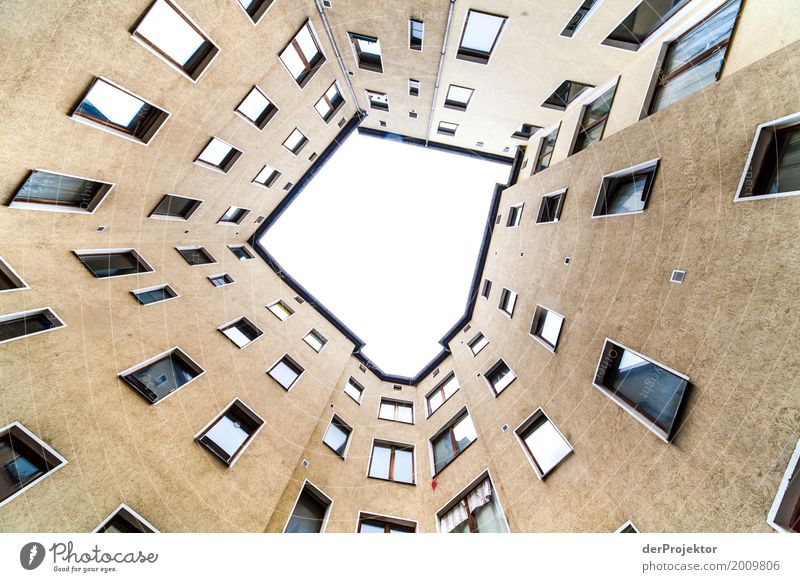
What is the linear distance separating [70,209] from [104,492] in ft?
26.1

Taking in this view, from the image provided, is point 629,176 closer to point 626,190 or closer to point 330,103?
point 626,190

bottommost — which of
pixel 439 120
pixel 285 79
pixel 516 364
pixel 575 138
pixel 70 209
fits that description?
pixel 70 209

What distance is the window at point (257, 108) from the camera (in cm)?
1241

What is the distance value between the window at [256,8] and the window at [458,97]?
9.60m

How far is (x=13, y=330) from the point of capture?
7.39 meters

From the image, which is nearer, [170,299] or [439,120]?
[170,299]

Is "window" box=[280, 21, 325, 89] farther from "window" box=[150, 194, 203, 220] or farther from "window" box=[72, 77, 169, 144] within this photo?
"window" box=[150, 194, 203, 220]

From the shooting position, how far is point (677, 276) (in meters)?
6.64

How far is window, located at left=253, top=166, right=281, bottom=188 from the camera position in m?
17.5

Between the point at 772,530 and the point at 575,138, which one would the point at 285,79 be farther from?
the point at 772,530

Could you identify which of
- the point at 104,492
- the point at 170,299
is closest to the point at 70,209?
the point at 170,299

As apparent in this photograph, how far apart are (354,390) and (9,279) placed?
15.2 meters
